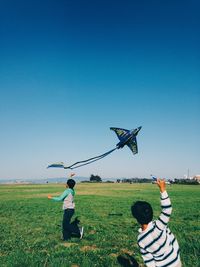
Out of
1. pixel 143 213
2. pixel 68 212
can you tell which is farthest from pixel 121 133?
pixel 68 212

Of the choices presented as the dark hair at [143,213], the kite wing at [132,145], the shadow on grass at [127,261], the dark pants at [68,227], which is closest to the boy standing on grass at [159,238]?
the dark hair at [143,213]

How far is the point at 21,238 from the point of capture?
10906 millimetres

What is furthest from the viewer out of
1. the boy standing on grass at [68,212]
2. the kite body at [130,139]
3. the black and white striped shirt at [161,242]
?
the boy standing on grass at [68,212]

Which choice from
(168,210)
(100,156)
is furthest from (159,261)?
(100,156)

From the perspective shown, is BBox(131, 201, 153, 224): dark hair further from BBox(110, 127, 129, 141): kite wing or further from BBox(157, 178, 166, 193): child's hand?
BBox(110, 127, 129, 141): kite wing

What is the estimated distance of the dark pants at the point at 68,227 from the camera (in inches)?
404

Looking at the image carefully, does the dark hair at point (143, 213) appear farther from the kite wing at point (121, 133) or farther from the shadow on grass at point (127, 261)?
the shadow on grass at point (127, 261)

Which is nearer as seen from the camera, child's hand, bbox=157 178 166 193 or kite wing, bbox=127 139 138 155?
child's hand, bbox=157 178 166 193

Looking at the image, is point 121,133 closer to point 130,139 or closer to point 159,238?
point 130,139

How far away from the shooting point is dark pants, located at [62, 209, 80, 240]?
10.3 m

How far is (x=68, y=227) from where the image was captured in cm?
1045

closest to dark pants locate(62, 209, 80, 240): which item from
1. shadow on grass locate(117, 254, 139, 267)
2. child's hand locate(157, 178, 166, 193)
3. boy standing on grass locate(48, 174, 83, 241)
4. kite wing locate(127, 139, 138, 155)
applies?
boy standing on grass locate(48, 174, 83, 241)

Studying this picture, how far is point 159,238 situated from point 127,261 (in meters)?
3.84

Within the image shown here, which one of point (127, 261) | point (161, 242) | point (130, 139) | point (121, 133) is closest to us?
point (161, 242)
